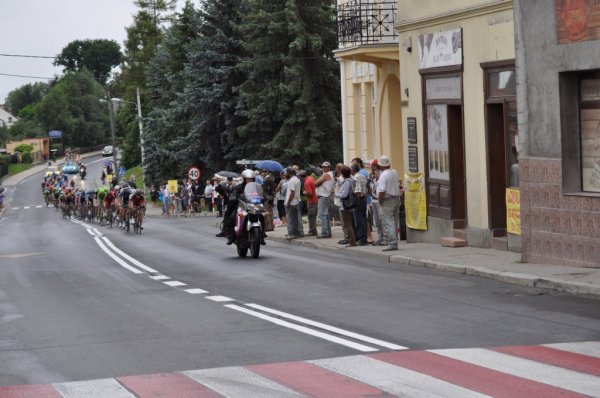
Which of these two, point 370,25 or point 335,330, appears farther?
point 370,25

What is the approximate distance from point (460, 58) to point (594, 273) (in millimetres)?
7452

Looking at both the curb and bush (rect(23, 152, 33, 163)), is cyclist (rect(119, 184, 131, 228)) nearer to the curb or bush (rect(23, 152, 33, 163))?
the curb

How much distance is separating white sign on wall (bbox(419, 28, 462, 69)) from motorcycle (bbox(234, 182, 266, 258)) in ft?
14.4

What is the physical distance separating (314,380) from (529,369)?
174 centimetres

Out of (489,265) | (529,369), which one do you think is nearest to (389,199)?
(489,265)

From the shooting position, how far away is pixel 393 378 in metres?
9.32

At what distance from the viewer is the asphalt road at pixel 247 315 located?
36.0ft

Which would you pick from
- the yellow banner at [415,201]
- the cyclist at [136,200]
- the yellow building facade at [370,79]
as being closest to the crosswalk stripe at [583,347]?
the yellow banner at [415,201]

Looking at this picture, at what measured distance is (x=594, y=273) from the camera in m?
16.0

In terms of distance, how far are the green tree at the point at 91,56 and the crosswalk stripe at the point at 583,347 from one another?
186333mm

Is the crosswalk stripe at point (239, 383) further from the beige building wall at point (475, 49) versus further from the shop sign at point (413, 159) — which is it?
the shop sign at point (413, 159)

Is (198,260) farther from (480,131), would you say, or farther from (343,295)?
(343,295)

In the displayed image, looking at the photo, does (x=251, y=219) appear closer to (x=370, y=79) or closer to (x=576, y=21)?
(x=576, y=21)

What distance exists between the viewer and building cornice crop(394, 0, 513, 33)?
813 inches
